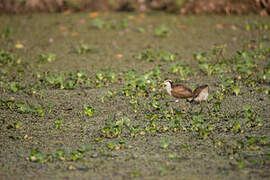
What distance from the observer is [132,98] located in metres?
5.21

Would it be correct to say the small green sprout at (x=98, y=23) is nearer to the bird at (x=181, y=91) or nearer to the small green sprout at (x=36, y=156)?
the bird at (x=181, y=91)

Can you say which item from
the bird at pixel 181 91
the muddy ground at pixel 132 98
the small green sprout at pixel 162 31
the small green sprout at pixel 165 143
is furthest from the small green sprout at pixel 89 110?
the small green sprout at pixel 162 31

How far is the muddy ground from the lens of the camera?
3617mm

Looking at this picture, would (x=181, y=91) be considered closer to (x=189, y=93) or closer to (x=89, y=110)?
(x=189, y=93)

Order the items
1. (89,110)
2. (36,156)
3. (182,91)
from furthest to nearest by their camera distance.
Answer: (182,91) < (89,110) < (36,156)

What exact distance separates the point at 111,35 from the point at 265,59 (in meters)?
2.65

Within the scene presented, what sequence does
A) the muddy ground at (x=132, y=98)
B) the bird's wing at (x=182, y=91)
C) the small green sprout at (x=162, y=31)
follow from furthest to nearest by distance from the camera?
the small green sprout at (x=162, y=31) < the bird's wing at (x=182, y=91) < the muddy ground at (x=132, y=98)

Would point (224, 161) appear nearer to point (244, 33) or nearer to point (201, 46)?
point (201, 46)

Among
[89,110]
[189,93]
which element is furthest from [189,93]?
[89,110]

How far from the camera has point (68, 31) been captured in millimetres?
8367

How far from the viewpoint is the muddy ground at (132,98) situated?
3617 millimetres

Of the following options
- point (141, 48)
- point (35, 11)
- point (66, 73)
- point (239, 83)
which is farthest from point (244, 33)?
point (35, 11)

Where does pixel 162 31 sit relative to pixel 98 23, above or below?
below

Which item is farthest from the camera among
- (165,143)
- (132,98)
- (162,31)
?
(162,31)
